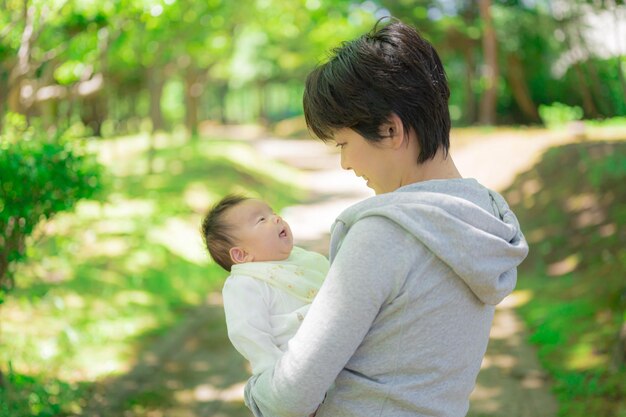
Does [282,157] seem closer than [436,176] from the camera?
No

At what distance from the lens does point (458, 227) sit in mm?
1565

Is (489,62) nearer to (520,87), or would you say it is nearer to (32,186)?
(520,87)

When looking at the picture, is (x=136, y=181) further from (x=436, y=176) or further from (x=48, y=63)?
(x=436, y=176)

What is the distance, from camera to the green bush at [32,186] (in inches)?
191

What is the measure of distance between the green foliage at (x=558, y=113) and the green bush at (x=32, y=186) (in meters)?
24.4

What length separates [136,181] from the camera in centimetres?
1482

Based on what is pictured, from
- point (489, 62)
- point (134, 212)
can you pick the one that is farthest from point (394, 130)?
point (489, 62)

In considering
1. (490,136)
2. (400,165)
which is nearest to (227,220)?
(400,165)

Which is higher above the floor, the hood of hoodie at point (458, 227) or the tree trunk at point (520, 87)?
the hood of hoodie at point (458, 227)

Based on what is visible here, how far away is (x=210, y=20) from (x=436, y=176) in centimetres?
1777

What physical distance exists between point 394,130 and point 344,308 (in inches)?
16.4

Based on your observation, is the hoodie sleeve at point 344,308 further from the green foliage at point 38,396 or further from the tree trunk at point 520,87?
the tree trunk at point 520,87

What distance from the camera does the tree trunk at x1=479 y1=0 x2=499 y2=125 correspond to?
23781 millimetres

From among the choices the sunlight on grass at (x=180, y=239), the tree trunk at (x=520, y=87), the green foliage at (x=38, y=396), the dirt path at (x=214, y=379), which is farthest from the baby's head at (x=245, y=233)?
the tree trunk at (x=520, y=87)
